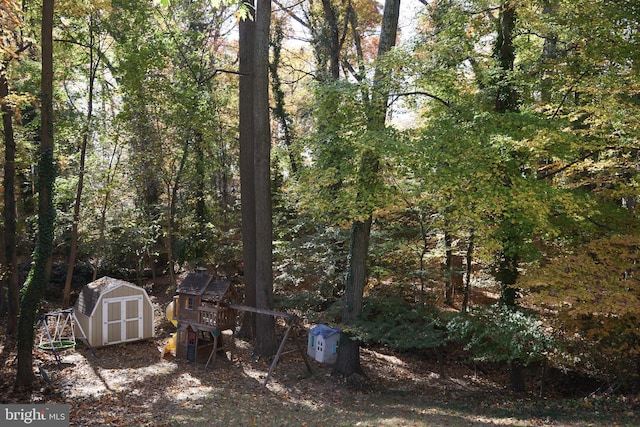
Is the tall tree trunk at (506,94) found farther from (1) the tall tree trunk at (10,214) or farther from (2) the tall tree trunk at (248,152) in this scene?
(1) the tall tree trunk at (10,214)

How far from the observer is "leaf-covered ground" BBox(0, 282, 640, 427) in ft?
24.3

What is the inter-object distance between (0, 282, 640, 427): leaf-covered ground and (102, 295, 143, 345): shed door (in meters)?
0.30

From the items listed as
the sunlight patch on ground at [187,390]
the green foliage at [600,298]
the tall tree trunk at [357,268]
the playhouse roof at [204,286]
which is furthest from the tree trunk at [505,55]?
the sunlight patch on ground at [187,390]

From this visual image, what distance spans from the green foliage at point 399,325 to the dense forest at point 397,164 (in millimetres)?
48

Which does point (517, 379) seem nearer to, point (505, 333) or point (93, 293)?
point (505, 333)

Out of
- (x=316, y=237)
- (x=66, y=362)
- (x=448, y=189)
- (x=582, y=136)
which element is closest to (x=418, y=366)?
(x=316, y=237)

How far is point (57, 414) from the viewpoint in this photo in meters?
7.29

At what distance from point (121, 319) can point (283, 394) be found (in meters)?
6.20

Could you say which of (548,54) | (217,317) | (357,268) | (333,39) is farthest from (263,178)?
(548,54)

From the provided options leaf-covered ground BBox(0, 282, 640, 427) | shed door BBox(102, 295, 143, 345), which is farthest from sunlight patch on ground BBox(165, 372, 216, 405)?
shed door BBox(102, 295, 143, 345)

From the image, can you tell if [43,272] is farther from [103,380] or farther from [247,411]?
[247,411]

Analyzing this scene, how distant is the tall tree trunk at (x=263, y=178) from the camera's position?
10994 millimetres

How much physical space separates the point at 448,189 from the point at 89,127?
434 inches

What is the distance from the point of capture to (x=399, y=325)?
10477 millimetres
